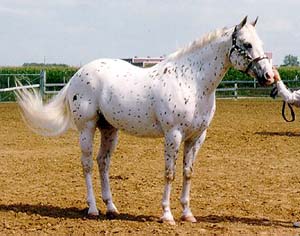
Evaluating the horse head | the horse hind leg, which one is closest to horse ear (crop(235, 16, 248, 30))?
the horse head

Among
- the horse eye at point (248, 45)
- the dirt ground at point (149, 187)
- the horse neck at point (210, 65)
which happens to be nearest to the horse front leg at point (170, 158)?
the dirt ground at point (149, 187)

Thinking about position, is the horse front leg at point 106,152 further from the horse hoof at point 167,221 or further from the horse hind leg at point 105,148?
the horse hoof at point 167,221

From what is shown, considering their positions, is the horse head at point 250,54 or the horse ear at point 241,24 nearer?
the horse head at point 250,54

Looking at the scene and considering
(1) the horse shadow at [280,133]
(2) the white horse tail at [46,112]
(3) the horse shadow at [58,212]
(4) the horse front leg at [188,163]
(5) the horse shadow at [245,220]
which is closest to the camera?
(5) the horse shadow at [245,220]

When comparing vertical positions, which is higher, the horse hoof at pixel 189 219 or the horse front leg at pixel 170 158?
the horse front leg at pixel 170 158

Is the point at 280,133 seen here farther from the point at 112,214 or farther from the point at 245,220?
the point at 112,214

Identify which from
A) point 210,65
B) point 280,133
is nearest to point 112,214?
point 210,65

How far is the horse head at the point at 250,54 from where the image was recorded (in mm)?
5914

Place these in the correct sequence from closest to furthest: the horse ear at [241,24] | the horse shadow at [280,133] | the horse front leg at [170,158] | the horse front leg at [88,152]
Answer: the horse ear at [241,24], the horse front leg at [170,158], the horse front leg at [88,152], the horse shadow at [280,133]

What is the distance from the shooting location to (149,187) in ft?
27.5

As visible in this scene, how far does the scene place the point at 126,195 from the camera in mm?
7887

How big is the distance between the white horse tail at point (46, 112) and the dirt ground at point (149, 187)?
3.05 ft

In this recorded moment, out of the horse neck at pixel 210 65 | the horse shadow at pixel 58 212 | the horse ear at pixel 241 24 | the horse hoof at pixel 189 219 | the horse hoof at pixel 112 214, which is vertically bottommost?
the horse shadow at pixel 58 212

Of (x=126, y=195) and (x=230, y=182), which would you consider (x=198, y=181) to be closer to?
(x=230, y=182)
